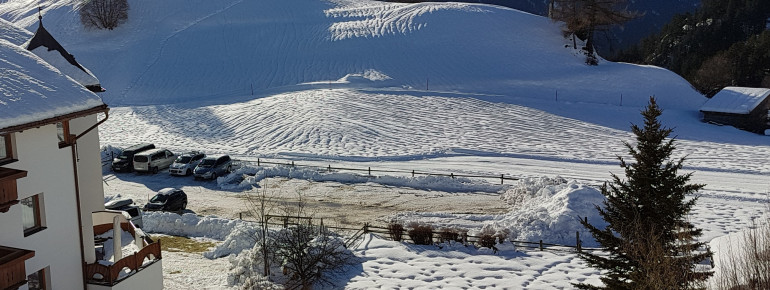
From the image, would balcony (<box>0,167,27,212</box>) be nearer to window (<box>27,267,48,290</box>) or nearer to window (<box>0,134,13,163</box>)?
window (<box>0,134,13,163</box>)

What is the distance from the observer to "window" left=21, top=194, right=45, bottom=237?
14.2 m

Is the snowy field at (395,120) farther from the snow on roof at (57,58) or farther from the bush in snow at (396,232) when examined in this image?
the snow on roof at (57,58)

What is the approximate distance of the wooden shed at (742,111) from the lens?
43.7m

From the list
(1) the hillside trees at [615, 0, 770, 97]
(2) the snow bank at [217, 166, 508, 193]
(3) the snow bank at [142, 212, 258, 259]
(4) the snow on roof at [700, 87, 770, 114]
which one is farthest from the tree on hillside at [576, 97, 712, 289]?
(1) the hillside trees at [615, 0, 770, 97]

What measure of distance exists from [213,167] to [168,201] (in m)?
5.38

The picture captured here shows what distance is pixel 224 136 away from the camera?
134 feet

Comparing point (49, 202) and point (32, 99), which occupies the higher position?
point (32, 99)

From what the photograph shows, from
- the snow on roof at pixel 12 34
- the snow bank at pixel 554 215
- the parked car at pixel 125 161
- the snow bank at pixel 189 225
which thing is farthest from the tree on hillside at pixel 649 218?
the parked car at pixel 125 161

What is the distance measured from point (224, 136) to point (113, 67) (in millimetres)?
19831

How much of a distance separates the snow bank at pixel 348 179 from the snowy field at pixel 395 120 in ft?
0.34

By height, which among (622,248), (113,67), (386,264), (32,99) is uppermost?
(113,67)

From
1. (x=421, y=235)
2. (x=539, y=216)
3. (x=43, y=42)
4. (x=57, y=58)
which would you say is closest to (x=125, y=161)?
(x=43, y=42)

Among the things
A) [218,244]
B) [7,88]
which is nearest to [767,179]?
[218,244]

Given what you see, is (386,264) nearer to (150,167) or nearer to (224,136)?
(150,167)
